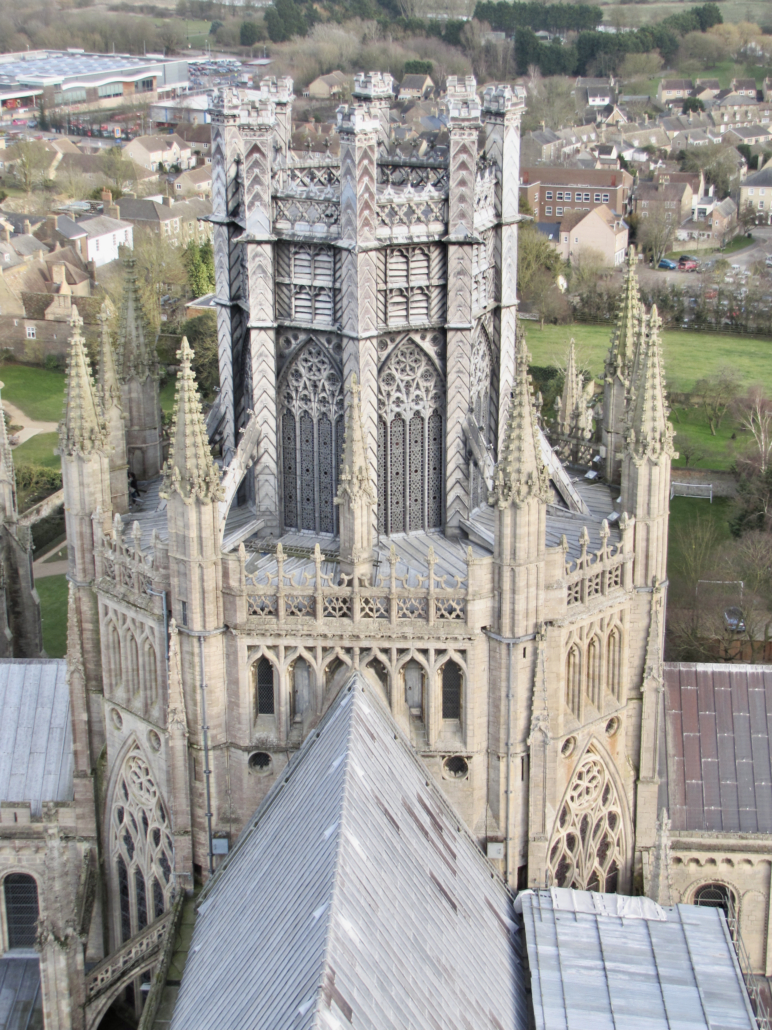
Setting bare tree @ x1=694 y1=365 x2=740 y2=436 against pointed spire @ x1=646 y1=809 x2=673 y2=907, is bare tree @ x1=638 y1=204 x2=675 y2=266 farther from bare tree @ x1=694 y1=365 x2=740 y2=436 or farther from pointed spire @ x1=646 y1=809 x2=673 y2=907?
pointed spire @ x1=646 y1=809 x2=673 y2=907

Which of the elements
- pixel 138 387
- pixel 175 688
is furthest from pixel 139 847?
Result: pixel 138 387

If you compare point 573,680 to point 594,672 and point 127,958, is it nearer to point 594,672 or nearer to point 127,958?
point 594,672

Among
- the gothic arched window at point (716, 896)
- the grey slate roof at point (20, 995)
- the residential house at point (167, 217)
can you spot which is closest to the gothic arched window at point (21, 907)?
the grey slate roof at point (20, 995)

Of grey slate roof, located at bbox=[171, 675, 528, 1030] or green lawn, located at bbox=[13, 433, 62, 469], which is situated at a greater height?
grey slate roof, located at bbox=[171, 675, 528, 1030]

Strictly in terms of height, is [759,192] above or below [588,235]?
above

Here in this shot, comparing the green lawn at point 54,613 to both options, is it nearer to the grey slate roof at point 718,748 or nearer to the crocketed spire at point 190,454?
the grey slate roof at point 718,748

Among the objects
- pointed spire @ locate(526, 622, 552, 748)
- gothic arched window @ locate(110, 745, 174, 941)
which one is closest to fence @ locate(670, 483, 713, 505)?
gothic arched window @ locate(110, 745, 174, 941)
